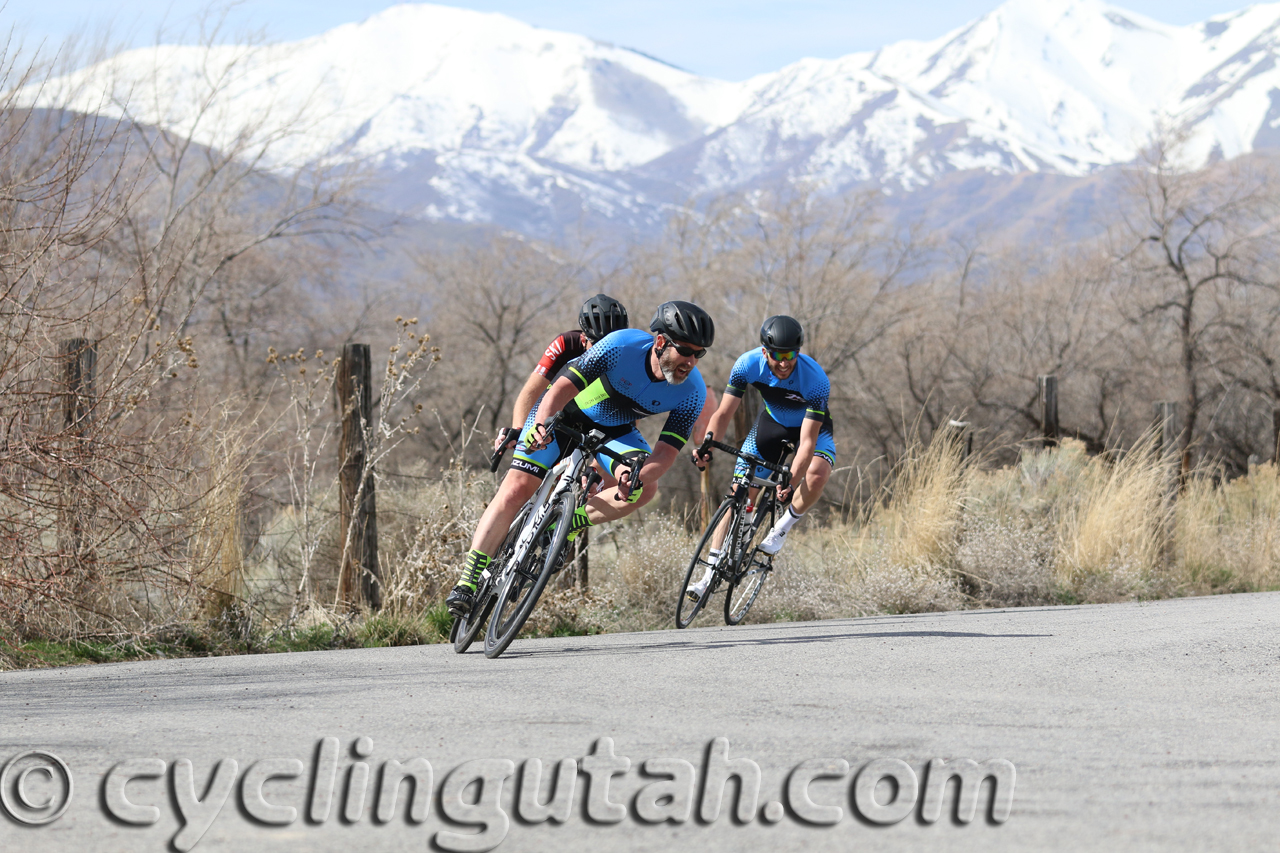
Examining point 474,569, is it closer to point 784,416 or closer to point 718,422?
point 718,422

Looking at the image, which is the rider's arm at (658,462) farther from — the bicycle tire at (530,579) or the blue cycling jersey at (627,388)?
the bicycle tire at (530,579)

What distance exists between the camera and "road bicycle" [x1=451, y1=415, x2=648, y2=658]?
704 cm

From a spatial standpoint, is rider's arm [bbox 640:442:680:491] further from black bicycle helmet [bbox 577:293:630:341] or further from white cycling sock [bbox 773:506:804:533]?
white cycling sock [bbox 773:506:804:533]

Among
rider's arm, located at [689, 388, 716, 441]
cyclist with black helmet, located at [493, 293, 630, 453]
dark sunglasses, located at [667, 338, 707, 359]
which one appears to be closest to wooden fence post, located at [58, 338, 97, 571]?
cyclist with black helmet, located at [493, 293, 630, 453]

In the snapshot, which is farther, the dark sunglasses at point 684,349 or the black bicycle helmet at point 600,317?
the black bicycle helmet at point 600,317

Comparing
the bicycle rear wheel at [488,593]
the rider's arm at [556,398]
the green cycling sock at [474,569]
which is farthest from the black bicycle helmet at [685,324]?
the green cycling sock at [474,569]

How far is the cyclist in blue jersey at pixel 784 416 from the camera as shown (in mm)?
9305

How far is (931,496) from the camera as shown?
11711mm

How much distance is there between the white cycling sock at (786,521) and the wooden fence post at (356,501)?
2.94 meters

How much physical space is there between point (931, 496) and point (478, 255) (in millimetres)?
28769

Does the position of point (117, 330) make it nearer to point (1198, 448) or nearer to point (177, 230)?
point (177, 230)

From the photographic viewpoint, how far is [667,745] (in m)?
4.61

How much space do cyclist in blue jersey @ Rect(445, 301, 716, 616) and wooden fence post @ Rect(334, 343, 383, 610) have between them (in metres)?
2.02

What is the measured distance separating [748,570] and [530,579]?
9.23ft
